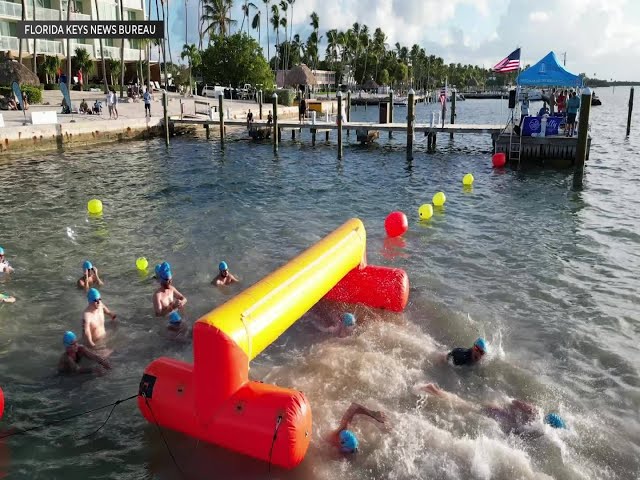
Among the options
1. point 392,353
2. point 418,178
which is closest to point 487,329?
point 392,353

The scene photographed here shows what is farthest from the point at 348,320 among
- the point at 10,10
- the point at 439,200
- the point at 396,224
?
the point at 10,10

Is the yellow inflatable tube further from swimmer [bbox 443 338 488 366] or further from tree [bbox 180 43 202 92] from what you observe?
tree [bbox 180 43 202 92]

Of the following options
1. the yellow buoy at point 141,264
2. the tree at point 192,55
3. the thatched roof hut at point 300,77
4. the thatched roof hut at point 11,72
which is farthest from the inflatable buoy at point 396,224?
the tree at point 192,55

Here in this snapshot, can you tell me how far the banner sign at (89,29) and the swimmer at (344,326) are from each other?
22.4 meters

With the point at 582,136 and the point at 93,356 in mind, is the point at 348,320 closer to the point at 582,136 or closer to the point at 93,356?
the point at 93,356

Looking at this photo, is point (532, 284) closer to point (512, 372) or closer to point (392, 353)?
point (512, 372)

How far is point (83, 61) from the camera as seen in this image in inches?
1864

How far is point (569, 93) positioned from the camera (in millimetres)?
29688

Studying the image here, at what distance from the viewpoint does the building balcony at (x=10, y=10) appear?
133 feet

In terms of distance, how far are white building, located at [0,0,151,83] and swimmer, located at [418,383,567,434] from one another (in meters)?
44.6

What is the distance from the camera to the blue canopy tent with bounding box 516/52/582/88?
2206 centimetres

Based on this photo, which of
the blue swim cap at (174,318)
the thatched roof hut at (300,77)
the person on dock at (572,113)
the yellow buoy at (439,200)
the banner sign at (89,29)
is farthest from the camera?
the thatched roof hut at (300,77)

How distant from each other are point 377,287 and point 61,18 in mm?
44893

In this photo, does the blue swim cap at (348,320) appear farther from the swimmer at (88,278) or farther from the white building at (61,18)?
the white building at (61,18)
